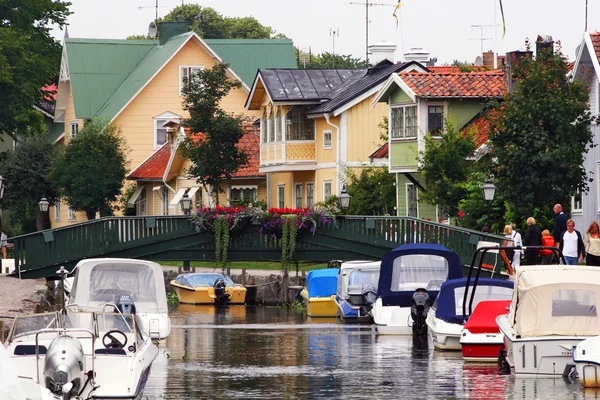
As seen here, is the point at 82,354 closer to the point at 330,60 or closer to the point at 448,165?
the point at 448,165

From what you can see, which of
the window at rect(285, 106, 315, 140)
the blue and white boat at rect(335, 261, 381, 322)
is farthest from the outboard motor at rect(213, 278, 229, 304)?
the window at rect(285, 106, 315, 140)

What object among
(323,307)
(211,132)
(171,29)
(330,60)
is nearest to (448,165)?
(323,307)

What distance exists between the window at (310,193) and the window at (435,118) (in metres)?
10.6

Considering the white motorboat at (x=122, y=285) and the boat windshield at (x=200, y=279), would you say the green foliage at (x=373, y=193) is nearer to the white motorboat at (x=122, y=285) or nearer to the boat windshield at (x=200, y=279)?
the boat windshield at (x=200, y=279)

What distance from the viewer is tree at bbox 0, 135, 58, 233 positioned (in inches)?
2985

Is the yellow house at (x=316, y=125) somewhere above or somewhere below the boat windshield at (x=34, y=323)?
above

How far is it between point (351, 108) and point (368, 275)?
18933mm

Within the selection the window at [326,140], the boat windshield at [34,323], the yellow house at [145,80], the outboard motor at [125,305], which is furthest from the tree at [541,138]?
the yellow house at [145,80]

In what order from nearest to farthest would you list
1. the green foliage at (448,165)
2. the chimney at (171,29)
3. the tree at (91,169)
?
the green foliage at (448,165), the tree at (91,169), the chimney at (171,29)

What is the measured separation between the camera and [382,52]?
62.1 metres

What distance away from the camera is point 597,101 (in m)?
43.9

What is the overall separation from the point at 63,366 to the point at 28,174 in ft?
191

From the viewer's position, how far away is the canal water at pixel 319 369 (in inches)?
870

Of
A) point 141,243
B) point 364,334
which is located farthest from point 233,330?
point 141,243
